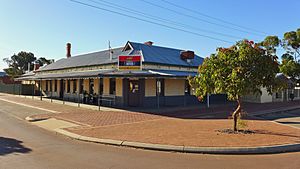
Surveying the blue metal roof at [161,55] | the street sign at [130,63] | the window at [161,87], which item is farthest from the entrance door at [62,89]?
the window at [161,87]

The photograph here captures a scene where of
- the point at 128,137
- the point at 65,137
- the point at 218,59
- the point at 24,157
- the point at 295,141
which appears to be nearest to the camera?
the point at 24,157

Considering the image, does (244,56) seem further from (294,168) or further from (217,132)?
(294,168)

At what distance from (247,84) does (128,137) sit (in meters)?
4.91

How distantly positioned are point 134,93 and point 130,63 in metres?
2.52

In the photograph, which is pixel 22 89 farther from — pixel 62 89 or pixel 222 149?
pixel 222 149

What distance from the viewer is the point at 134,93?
22.4 m

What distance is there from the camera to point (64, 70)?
33844 millimetres

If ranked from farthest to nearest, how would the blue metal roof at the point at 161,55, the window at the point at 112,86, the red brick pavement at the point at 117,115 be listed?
the blue metal roof at the point at 161,55 < the window at the point at 112,86 < the red brick pavement at the point at 117,115

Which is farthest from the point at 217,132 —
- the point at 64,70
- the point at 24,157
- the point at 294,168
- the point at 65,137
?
the point at 64,70

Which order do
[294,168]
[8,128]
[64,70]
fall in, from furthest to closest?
[64,70] < [8,128] < [294,168]

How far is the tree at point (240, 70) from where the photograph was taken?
10.2 m

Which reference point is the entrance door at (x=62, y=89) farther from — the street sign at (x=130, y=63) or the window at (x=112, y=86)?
the street sign at (x=130, y=63)

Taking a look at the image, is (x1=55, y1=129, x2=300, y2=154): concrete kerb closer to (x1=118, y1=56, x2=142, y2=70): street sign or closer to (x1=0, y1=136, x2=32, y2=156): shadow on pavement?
(x1=0, y1=136, x2=32, y2=156): shadow on pavement

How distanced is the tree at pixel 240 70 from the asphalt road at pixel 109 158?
10.5 ft
